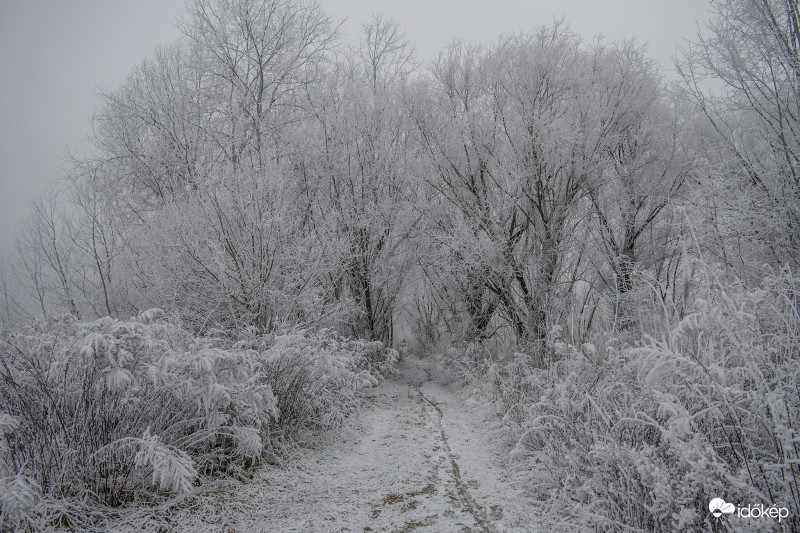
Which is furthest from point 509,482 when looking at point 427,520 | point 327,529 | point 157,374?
point 157,374

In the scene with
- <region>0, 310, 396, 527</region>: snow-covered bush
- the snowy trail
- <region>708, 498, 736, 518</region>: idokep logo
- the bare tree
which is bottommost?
the snowy trail

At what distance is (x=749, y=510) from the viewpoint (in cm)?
184

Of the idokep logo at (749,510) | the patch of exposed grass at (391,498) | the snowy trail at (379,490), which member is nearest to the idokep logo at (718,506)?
the idokep logo at (749,510)

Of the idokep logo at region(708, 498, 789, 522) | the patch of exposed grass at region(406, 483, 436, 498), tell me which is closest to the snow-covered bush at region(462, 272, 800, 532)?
the idokep logo at region(708, 498, 789, 522)

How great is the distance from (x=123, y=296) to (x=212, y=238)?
4999 mm

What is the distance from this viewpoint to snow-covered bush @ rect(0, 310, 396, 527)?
291 cm

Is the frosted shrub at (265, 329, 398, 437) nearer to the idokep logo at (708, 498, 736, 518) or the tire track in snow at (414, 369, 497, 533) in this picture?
the tire track in snow at (414, 369, 497, 533)

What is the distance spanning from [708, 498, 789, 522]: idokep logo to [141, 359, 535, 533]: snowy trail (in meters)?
1.33

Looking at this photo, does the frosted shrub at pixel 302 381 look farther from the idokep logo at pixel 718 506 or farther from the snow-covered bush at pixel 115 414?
the idokep logo at pixel 718 506

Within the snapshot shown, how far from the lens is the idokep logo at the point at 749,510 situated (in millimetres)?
1835

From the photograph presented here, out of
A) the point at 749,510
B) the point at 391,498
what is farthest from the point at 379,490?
the point at 749,510

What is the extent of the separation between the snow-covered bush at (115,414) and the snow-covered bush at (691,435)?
2839mm

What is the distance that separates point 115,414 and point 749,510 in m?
4.15

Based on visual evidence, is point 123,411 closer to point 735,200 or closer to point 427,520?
point 427,520
